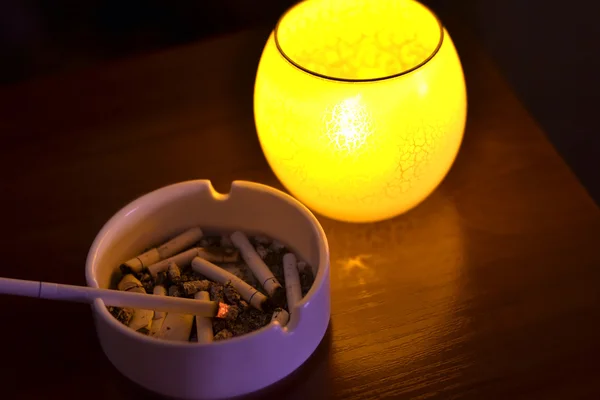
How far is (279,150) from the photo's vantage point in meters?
0.73

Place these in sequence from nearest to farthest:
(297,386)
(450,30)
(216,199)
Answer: (297,386) → (216,199) → (450,30)

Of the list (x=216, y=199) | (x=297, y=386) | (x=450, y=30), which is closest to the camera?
(x=297, y=386)

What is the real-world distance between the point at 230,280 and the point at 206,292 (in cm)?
2

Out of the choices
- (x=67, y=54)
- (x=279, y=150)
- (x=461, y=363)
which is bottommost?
(x=67, y=54)

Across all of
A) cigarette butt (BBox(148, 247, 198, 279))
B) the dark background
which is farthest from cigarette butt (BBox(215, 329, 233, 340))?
the dark background

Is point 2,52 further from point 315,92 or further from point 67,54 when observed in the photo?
point 315,92

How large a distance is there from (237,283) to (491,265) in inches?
9.8

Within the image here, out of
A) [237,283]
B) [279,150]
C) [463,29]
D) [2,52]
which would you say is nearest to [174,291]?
[237,283]

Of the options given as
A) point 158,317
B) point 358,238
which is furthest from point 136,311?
point 358,238

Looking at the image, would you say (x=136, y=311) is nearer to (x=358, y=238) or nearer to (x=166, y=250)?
(x=166, y=250)

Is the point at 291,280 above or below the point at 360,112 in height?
below

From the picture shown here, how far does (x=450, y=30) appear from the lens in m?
1.05

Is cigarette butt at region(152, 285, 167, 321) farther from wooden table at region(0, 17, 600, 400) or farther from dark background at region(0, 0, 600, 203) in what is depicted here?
dark background at region(0, 0, 600, 203)

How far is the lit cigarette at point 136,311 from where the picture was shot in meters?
0.68
